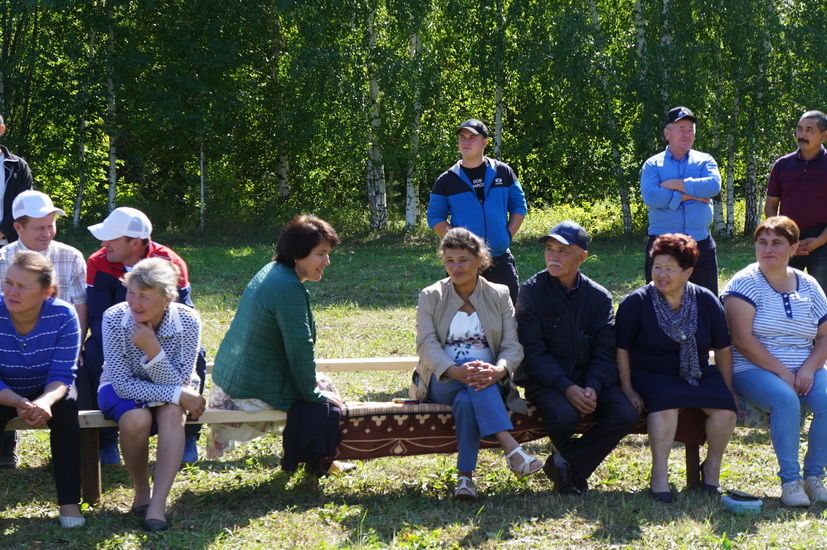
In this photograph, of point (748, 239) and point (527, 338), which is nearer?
point (527, 338)

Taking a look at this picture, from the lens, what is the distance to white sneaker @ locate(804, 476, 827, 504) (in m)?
4.44

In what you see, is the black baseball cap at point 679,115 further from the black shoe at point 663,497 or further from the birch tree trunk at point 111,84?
the birch tree trunk at point 111,84

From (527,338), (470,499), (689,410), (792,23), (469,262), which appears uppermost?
(792,23)

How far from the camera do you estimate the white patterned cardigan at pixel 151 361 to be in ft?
14.0

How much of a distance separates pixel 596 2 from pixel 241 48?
672 cm

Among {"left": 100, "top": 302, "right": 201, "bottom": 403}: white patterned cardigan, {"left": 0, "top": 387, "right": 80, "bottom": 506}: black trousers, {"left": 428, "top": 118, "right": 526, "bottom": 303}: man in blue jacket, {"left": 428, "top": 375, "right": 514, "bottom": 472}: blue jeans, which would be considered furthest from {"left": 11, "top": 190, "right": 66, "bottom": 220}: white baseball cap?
{"left": 428, "top": 118, "right": 526, "bottom": 303}: man in blue jacket

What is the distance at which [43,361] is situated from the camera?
423cm

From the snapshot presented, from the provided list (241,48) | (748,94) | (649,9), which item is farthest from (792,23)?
(241,48)

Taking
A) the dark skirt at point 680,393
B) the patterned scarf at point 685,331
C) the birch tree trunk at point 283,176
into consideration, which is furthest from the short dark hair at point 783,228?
the birch tree trunk at point 283,176

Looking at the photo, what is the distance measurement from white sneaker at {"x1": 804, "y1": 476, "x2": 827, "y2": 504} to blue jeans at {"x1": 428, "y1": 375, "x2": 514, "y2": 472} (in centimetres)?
143

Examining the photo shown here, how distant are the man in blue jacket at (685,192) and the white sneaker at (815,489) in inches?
65.2

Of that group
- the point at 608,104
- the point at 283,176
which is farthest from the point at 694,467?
the point at 283,176

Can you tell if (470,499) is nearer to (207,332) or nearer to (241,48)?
(207,332)

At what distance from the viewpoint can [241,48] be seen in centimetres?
1806
